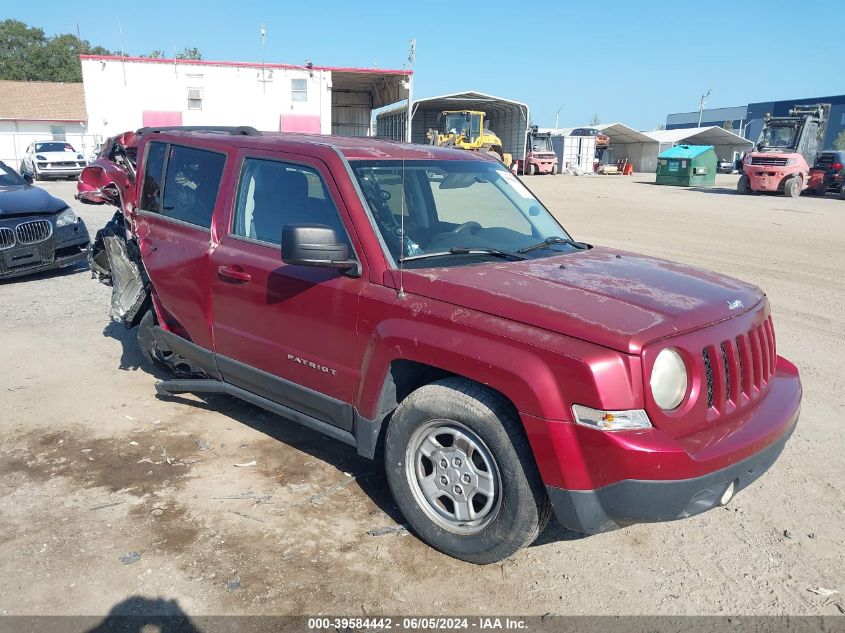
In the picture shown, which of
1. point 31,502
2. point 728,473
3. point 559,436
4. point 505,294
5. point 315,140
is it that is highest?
point 315,140

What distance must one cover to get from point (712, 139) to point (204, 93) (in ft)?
155

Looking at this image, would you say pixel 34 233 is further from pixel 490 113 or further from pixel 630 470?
pixel 490 113

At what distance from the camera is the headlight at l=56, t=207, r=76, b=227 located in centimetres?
945

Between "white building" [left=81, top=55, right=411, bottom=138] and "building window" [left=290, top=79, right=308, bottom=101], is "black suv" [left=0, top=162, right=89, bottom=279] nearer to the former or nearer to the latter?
"white building" [left=81, top=55, right=411, bottom=138]

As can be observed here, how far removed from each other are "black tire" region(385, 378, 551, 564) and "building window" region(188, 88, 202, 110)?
29.9m

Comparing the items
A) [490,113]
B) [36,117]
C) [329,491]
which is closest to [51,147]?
[36,117]

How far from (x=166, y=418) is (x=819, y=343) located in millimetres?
6106

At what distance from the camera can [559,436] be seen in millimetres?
2744

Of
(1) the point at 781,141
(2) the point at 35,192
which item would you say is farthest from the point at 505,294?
(1) the point at 781,141

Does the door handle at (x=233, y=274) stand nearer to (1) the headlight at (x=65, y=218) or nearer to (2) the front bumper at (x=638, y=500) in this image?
(2) the front bumper at (x=638, y=500)

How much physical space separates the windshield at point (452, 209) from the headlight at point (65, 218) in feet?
23.8

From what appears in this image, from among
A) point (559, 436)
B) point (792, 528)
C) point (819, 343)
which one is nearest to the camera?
point (559, 436)

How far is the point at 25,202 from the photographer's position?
30.2 ft

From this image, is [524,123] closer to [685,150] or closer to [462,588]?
[685,150]
